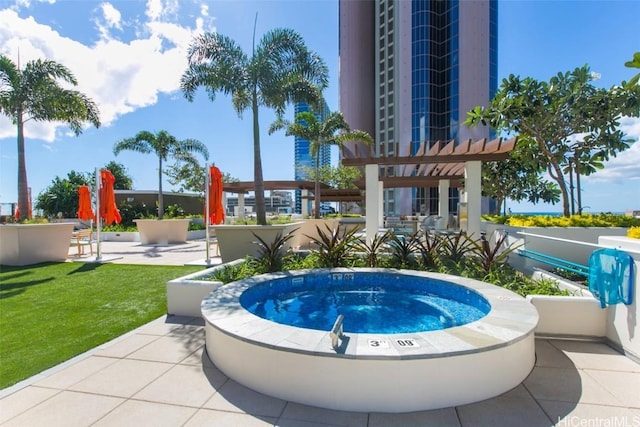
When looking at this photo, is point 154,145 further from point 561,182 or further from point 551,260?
point 561,182

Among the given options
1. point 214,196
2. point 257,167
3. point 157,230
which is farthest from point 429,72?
point 214,196

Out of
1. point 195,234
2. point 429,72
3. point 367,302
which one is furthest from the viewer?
point 429,72

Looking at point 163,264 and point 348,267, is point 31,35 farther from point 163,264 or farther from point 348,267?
point 348,267

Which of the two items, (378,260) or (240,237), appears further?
(240,237)

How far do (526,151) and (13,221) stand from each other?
1689cm

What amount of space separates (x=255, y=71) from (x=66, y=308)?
24.7ft

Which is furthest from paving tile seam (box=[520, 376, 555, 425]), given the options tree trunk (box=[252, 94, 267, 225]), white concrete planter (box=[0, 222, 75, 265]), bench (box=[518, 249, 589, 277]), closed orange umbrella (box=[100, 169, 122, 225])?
white concrete planter (box=[0, 222, 75, 265])

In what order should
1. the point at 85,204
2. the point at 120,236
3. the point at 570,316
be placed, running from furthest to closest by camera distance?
the point at 120,236 < the point at 85,204 < the point at 570,316

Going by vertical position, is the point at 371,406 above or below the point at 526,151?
below

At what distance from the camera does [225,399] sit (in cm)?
293

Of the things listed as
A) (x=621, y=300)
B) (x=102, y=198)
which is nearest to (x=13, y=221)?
(x=102, y=198)

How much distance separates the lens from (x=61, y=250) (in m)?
10.3

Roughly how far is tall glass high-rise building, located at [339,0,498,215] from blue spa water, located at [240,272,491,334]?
1097 inches

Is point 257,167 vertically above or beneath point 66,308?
above
